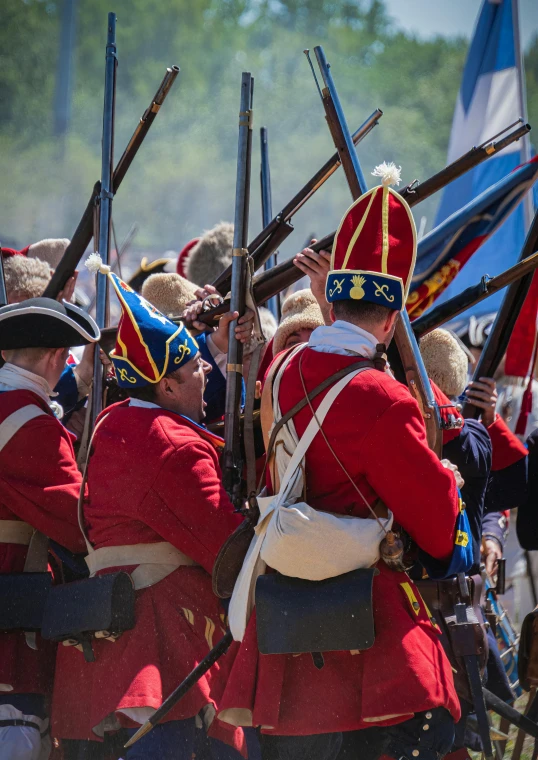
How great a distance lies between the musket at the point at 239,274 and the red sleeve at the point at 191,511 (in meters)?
0.23

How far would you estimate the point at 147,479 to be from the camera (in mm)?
3320

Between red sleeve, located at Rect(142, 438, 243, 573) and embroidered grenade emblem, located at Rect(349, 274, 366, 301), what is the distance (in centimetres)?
88

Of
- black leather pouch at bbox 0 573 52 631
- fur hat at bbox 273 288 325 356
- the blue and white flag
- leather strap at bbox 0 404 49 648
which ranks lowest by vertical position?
black leather pouch at bbox 0 573 52 631

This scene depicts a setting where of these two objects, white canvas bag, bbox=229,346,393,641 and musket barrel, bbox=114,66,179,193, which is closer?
white canvas bag, bbox=229,346,393,641

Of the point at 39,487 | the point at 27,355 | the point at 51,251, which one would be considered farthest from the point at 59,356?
the point at 51,251

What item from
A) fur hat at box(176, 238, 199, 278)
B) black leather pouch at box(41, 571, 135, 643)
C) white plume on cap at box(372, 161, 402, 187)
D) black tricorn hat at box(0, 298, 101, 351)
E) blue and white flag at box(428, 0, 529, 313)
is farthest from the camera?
blue and white flag at box(428, 0, 529, 313)

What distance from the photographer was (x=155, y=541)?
3.41m

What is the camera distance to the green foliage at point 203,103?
18.9m

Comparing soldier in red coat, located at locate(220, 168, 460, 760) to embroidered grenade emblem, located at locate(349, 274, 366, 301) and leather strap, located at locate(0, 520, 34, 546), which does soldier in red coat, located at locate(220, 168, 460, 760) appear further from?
leather strap, located at locate(0, 520, 34, 546)

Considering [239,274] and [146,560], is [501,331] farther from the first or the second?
[146,560]

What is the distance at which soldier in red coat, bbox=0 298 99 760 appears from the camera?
11.8ft

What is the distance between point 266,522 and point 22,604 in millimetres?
1207

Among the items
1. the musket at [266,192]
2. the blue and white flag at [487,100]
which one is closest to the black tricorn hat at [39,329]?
the musket at [266,192]

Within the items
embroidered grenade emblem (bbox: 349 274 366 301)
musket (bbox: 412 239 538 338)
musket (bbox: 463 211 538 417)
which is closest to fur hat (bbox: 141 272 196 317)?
musket (bbox: 412 239 538 338)
